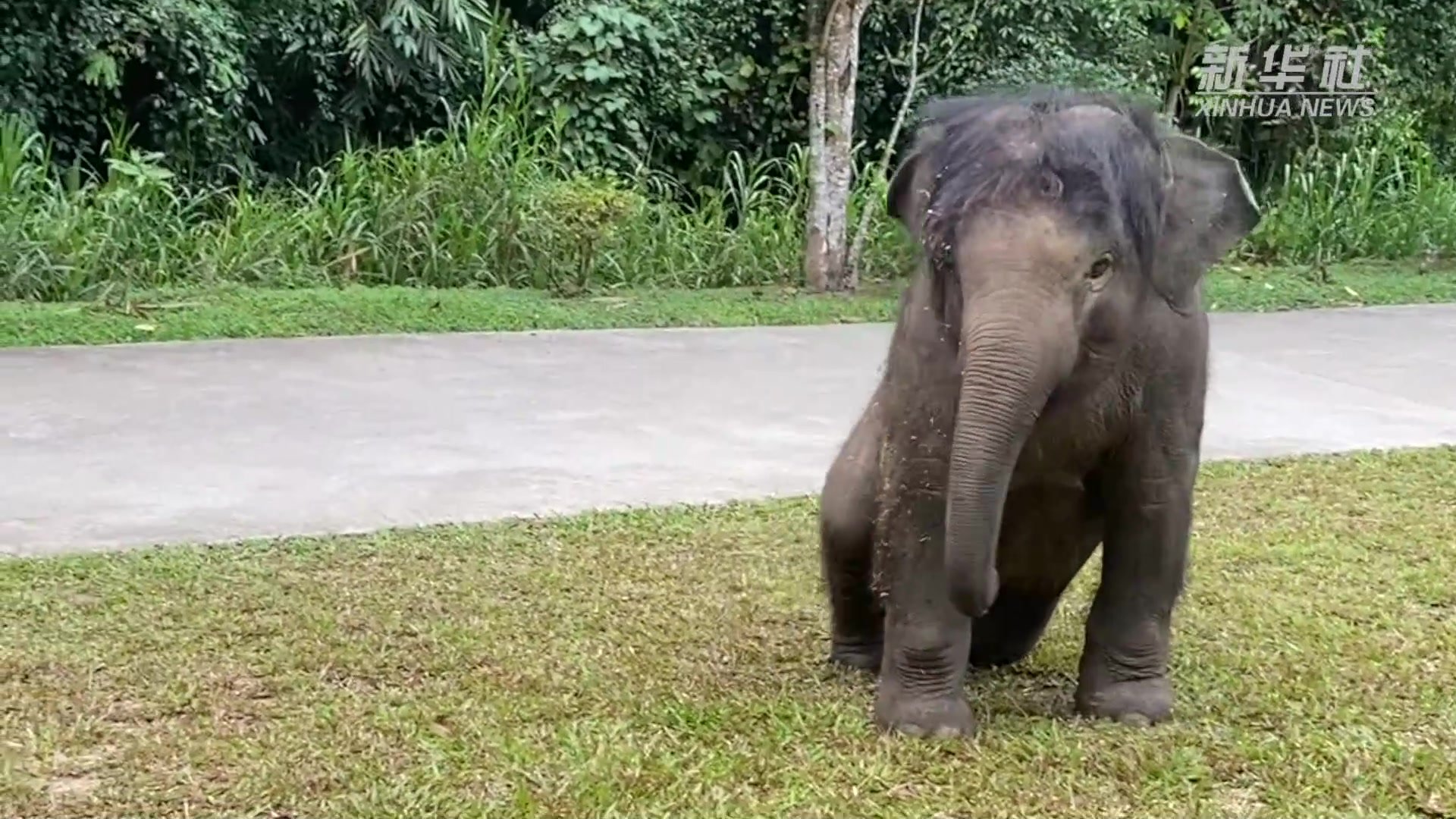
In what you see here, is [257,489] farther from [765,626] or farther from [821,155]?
[821,155]

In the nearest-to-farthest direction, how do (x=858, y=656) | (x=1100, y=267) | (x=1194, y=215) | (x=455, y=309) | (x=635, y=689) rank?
(x=1100, y=267)
(x=1194, y=215)
(x=635, y=689)
(x=858, y=656)
(x=455, y=309)

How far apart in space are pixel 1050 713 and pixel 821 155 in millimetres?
6927

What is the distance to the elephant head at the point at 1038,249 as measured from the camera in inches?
114

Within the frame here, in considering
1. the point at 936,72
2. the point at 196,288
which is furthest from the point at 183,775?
the point at 936,72

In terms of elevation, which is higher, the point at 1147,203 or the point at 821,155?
the point at 1147,203

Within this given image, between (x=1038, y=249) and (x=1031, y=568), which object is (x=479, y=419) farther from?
(x=1038, y=249)

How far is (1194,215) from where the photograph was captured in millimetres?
3197

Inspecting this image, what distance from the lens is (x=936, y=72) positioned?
43.4ft

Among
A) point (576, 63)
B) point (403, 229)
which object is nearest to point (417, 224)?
point (403, 229)

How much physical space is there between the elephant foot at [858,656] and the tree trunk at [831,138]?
646cm

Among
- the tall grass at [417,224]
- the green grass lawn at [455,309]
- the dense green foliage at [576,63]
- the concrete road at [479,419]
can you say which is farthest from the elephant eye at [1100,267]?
the dense green foliage at [576,63]

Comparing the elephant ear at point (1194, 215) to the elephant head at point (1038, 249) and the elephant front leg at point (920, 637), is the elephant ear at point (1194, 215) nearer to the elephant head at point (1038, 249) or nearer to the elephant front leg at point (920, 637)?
the elephant head at point (1038, 249)

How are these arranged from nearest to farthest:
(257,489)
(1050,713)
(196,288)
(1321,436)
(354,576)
Result: (1050,713)
(354,576)
(257,489)
(1321,436)
(196,288)

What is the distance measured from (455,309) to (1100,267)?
6.56 metres
